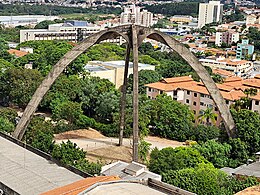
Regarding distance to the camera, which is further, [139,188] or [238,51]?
[238,51]

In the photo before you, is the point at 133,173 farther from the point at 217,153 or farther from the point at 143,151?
the point at 143,151

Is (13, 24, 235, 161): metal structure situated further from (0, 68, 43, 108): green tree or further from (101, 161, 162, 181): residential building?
(0, 68, 43, 108): green tree

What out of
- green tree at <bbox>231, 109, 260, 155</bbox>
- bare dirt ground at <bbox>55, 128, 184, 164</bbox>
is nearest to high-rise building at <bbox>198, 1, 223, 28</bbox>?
bare dirt ground at <bbox>55, 128, 184, 164</bbox>

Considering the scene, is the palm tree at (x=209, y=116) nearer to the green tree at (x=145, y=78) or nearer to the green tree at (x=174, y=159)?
the green tree at (x=145, y=78)

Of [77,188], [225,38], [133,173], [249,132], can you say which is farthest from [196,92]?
[225,38]

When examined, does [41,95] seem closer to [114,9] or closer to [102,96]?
[102,96]

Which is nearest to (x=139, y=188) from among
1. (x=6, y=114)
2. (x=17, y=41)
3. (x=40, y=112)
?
(x=6, y=114)
